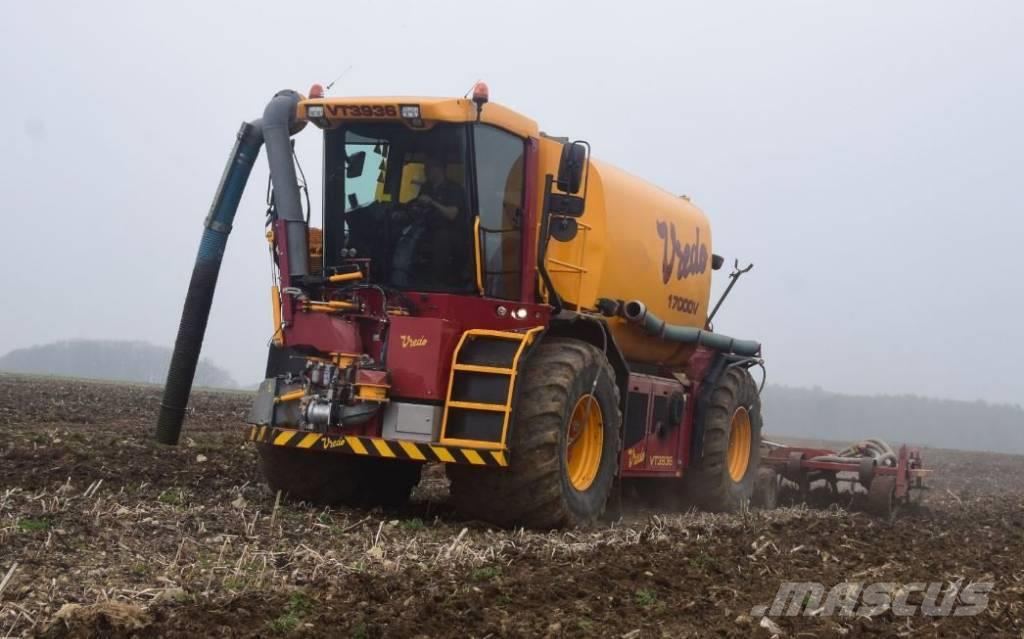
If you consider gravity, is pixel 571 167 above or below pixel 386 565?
above

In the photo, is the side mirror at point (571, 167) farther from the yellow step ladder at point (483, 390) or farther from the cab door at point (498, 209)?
the yellow step ladder at point (483, 390)

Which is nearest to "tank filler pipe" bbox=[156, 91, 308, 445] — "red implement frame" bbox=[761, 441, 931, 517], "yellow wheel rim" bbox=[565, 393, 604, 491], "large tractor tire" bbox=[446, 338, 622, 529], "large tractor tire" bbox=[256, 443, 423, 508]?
"large tractor tire" bbox=[256, 443, 423, 508]

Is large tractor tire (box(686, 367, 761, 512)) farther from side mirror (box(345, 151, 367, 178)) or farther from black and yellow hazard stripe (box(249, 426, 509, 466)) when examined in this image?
side mirror (box(345, 151, 367, 178))

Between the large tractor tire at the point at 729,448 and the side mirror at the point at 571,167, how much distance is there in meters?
4.02

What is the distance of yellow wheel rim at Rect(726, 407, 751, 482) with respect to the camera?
13.8 m

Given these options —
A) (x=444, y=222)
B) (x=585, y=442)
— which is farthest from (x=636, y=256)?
(x=444, y=222)

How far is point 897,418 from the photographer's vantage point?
8094 cm

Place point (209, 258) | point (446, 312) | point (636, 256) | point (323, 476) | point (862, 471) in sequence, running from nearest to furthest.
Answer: point (446, 312) → point (323, 476) → point (209, 258) → point (636, 256) → point (862, 471)

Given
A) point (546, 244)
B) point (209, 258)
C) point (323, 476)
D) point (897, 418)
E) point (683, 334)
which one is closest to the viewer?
point (323, 476)

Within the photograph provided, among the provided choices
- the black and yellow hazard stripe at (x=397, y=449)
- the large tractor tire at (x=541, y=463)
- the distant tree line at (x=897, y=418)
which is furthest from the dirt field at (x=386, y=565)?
the distant tree line at (x=897, y=418)

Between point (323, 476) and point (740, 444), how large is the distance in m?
5.91

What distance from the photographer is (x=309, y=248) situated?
10078 millimetres

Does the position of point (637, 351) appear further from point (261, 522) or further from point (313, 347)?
point (261, 522)

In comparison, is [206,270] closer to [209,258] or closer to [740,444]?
[209,258]
